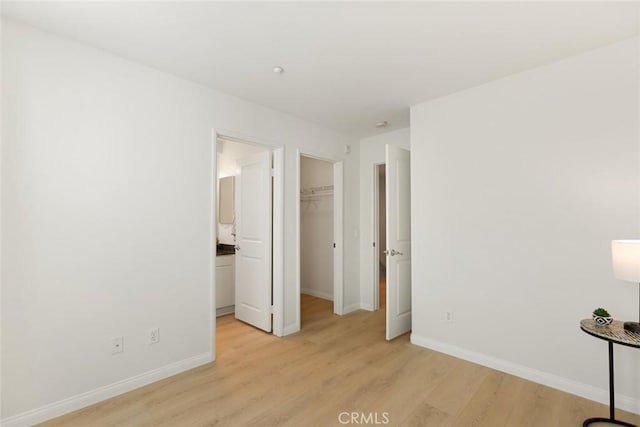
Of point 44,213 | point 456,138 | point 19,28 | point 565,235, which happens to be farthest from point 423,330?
point 19,28

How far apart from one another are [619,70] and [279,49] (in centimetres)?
245

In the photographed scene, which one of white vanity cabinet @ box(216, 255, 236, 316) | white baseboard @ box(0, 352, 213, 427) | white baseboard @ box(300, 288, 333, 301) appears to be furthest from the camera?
white baseboard @ box(300, 288, 333, 301)

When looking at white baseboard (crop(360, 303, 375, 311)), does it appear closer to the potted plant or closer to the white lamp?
the potted plant

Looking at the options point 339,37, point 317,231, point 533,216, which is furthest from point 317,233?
point 339,37

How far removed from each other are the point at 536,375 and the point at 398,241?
1.66 m

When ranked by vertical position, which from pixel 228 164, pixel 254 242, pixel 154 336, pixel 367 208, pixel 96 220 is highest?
pixel 228 164

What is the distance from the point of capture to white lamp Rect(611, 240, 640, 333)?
1.78 m

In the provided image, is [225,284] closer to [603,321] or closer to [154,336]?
[154,336]

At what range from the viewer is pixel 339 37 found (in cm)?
212

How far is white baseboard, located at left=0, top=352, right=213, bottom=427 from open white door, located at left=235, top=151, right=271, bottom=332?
3.18ft

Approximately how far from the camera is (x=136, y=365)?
2434 mm

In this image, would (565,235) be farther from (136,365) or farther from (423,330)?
(136,365)

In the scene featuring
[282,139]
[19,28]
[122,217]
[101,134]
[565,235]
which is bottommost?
[565,235]

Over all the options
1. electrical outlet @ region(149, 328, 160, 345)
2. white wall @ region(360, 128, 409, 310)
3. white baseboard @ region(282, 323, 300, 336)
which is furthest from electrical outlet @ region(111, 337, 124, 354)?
white wall @ region(360, 128, 409, 310)
